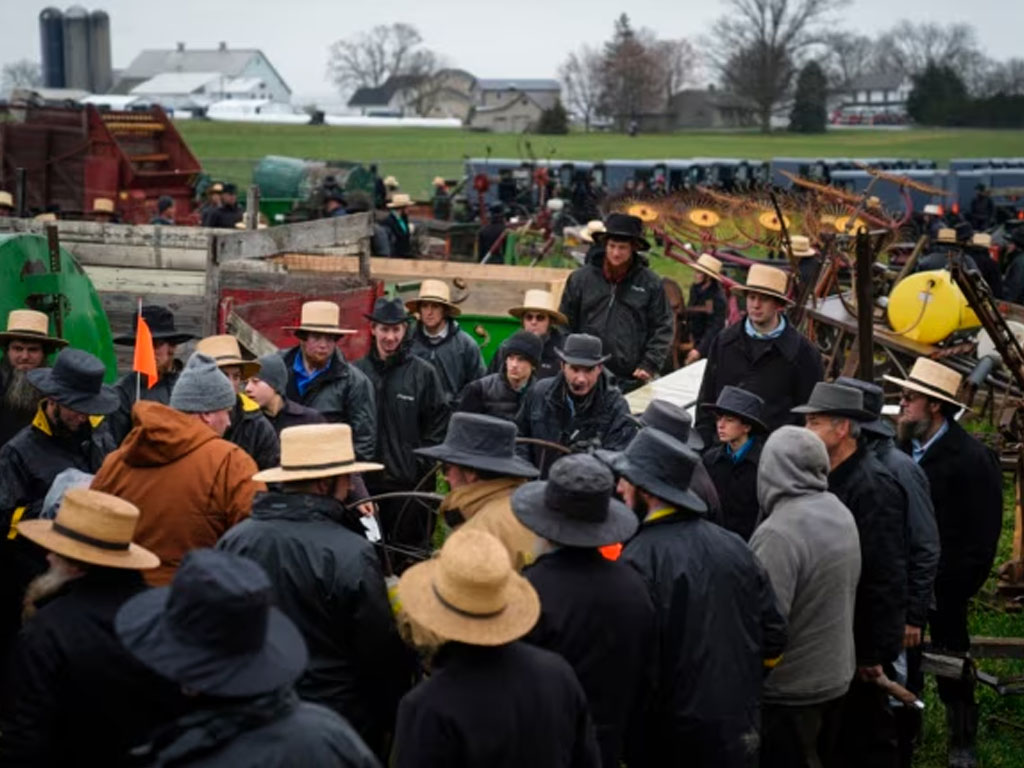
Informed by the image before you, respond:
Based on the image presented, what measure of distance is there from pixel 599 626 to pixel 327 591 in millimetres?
902

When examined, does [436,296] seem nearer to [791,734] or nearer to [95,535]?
[791,734]

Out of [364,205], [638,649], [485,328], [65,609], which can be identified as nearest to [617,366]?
[485,328]

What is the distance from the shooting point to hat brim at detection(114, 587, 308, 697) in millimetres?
3188

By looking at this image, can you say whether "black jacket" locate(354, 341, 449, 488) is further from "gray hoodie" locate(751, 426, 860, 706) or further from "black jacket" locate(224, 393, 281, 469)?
"gray hoodie" locate(751, 426, 860, 706)

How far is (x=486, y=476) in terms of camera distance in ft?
17.5

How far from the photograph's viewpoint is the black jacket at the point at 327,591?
15.2ft

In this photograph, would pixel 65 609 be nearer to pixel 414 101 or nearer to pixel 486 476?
pixel 486 476

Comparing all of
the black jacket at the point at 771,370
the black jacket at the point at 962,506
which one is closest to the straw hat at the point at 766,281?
the black jacket at the point at 771,370

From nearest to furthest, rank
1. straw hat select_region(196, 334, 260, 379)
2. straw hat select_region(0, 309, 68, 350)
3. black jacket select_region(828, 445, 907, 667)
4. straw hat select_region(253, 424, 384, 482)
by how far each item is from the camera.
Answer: straw hat select_region(253, 424, 384, 482) → black jacket select_region(828, 445, 907, 667) → straw hat select_region(0, 309, 68, 350) → straw hat select_region(196, 334, 260, 379)

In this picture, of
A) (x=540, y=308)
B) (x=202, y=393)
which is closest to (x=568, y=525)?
(x=202, y=393)

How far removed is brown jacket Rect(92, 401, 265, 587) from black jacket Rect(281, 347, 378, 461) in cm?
252

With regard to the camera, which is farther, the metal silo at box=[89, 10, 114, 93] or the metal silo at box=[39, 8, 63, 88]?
the metal silo at box=[89, 10, 114, 93]

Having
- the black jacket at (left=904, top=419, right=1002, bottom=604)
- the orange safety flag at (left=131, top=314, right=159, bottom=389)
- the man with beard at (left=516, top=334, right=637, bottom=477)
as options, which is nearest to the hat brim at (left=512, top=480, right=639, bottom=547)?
the man with beard at (left=516, top=334, right=637, bottom=477)

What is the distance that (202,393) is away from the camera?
589cm
